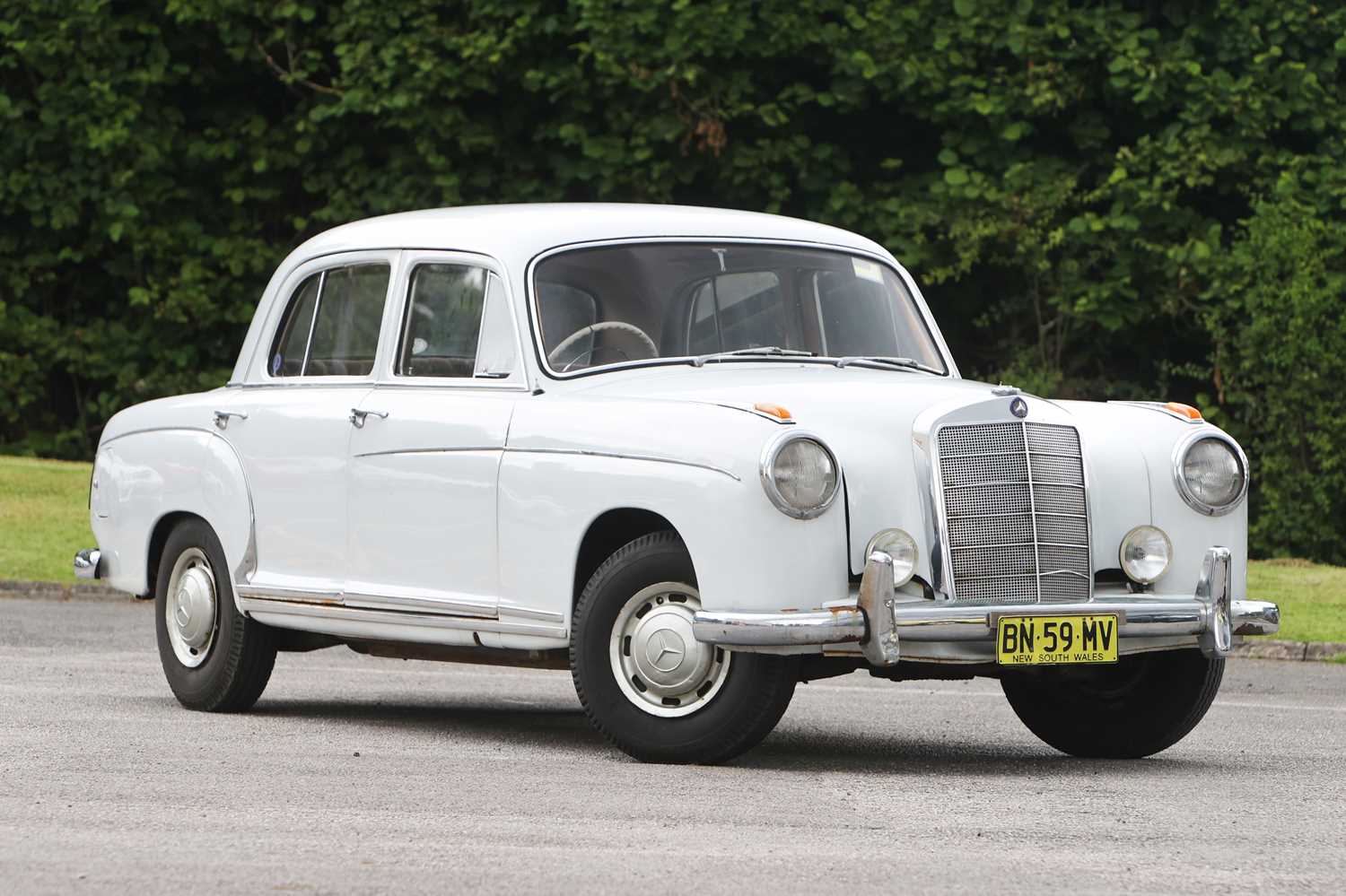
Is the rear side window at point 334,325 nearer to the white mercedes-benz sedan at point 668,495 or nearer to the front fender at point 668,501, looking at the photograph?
the white mercedes-benz sedan at point 668,495

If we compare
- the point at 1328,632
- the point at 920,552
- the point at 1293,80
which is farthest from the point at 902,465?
the point at 1293,80

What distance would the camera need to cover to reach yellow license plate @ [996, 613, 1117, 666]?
7.80 meters

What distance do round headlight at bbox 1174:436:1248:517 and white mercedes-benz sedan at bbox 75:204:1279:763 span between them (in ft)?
0.04

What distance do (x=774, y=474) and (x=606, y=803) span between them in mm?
1257

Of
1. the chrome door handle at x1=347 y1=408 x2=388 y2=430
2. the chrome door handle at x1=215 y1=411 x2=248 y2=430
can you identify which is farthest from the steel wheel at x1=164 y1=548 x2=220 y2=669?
the chrome door handle at x1=347 y1=408 x2=388 y2=430

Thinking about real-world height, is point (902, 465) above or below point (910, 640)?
above

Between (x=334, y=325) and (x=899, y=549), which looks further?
(x=334, y=325)

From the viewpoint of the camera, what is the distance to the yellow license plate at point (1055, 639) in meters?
7.80

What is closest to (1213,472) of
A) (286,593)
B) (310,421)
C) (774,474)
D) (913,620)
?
(913,620)

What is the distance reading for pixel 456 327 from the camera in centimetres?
923

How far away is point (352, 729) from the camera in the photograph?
30.8 ft

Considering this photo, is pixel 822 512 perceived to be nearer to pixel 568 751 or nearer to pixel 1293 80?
pixel 568 751

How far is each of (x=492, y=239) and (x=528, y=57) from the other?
1527 cm

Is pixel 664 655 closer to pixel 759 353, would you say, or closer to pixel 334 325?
pixel 759 353
